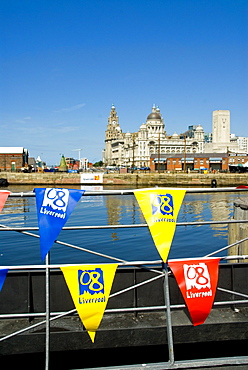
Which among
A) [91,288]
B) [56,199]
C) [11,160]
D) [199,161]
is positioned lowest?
[91,288]

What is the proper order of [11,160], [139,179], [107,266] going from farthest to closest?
[11,160]
[139,179]
[107,266]

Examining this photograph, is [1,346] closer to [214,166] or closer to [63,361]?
[63,361]

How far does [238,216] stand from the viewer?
25.1ft

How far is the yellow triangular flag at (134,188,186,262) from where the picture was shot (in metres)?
4.08

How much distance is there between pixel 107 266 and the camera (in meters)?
4.01

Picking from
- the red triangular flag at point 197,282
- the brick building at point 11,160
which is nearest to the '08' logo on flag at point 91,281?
the red triangular flag at point 197,282

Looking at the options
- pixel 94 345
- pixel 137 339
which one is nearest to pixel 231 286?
pixel 137 339

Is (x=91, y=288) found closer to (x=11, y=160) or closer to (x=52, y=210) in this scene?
(x=52, y=210)

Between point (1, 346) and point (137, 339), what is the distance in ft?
6.08

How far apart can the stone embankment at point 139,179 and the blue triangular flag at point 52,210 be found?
74.5 meters

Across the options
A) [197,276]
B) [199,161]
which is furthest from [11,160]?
[197,276]

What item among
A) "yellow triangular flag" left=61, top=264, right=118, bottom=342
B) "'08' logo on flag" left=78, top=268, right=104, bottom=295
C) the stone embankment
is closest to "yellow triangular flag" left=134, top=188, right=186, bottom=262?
"yellow triangular flag" left=61, top=264, right=118, bottom=342

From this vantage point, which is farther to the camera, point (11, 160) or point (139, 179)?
point (11, 160)

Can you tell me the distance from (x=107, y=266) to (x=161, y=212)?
0.86 m
